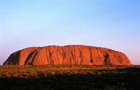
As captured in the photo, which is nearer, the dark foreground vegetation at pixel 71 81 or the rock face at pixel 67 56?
the dark foreground vegetation at pixel 71 81

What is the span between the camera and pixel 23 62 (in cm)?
9588

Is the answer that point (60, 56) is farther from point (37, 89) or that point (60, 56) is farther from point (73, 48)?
point (37, 89)

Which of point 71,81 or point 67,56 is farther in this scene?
point 67,56

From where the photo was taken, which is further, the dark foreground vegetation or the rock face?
the rock face

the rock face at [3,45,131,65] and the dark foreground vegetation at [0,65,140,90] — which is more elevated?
the dark foreground vegetation at [0,65,140,90]

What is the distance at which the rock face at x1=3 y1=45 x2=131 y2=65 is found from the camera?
97231 millimetres

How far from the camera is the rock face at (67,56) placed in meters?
97.2

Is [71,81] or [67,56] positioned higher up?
[71,81]

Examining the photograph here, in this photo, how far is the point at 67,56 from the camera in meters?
106

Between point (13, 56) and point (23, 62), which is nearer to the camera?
point (23, 62)

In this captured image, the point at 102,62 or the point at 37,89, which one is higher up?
the point at 37,89

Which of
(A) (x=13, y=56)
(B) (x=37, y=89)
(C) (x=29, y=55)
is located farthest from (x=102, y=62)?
(B) (x=37, y=89)

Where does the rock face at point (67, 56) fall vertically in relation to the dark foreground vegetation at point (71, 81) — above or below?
below

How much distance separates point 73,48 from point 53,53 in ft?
45.7
